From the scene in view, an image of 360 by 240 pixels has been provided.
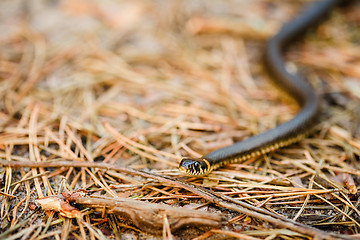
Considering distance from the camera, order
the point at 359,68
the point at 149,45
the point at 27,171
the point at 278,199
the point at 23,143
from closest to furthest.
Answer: the point at 278,199 → the point at 27,171 → the point at 23,143 → the point at 359,68 → the point at 149,45

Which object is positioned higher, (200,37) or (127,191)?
(200,37)

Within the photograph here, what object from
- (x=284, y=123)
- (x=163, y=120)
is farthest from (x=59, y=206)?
(x=284, y=123)

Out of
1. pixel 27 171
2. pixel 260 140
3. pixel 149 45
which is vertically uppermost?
pixel 149 45

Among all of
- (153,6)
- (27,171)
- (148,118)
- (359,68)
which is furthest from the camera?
(153,6)

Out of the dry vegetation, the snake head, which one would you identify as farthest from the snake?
the dry vegetation

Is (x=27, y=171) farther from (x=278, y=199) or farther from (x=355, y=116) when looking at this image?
(x=355, y=116)

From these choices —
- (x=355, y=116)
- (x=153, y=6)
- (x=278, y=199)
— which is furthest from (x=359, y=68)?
(x=153, y=6)

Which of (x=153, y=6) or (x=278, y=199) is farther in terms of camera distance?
(x=153, y=6)
